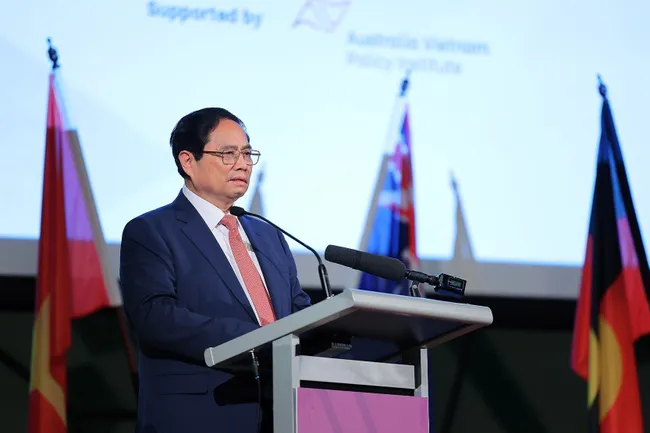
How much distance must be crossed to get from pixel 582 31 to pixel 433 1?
2.50ft

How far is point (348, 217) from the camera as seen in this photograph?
411 cm

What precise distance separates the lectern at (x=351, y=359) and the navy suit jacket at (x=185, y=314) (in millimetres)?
151

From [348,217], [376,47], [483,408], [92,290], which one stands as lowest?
[483,408]

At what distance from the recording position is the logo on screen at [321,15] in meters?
4.18

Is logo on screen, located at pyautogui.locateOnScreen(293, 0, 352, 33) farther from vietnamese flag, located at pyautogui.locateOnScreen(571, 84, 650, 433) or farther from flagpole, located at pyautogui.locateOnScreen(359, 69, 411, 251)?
vietnamese flag, located at pyautogui.locateOnScreen(571, 84, 650, 433)

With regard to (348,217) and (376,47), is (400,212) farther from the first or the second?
(376,47)

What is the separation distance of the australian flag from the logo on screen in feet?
1.63

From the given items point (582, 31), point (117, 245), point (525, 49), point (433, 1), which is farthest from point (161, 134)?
point (582, 31)

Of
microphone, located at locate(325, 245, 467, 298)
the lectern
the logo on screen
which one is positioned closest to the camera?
the lectern

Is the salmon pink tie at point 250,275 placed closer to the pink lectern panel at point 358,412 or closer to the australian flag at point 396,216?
the pink lectern panel at point 358,412

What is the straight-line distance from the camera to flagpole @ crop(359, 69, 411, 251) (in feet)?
13.7

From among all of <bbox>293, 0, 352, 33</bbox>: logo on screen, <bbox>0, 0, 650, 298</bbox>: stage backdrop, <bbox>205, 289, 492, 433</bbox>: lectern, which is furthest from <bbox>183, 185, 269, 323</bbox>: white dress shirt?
<bbox>293, 0, 352, 33</bbox>: logo on screen

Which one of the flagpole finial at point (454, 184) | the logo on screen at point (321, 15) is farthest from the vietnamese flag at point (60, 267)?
the flagpole finial at point (454, 184)

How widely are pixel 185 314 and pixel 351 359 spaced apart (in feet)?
1.17
